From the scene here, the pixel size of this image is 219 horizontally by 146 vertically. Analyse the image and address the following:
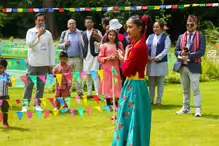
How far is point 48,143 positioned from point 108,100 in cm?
246

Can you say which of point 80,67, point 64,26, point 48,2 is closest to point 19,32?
point 64,26

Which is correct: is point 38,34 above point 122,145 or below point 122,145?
above

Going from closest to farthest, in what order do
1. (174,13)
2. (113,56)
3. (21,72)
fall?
1. (113,56)
2. (21,72)
3. (174,13)

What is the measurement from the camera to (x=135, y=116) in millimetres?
5891

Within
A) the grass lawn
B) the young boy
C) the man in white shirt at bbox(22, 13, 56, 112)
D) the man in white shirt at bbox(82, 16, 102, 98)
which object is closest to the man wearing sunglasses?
the grass lawn

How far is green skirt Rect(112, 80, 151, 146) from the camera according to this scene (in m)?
5.87

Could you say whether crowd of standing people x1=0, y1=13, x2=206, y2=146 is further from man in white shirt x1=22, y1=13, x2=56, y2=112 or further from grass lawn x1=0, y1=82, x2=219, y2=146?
grass lawn x1=0, y1=82, x2=219, y2=146

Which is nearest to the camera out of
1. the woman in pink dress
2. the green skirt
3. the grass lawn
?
the green skirt

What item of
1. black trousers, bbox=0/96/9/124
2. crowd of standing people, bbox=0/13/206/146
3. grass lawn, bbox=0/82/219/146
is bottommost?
grass lawn, bbox=0/82/219/146

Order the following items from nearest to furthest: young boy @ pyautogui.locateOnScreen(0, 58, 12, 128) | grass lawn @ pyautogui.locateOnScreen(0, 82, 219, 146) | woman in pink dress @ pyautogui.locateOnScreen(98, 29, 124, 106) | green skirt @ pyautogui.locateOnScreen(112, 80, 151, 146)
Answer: green skirt @ pyautogui.locateOnScreen(112, 80, 151, 146), grass lawn @ pyautogui.locateOnScreen(0, 82, 219, 146), young boy @ pyautogui.locateOnScreen(0, 58, 12, 128), woman in pink dress @ pyautogui.locateOnScreen(98, 29, 124, 106)

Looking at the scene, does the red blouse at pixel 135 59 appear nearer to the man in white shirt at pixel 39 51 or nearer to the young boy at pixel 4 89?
the young boy at pixel 4 89

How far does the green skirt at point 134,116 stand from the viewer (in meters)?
5.87

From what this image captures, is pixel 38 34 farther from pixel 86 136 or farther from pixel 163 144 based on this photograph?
pixel 163 144

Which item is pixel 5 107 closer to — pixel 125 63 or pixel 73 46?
pixel 125 63
